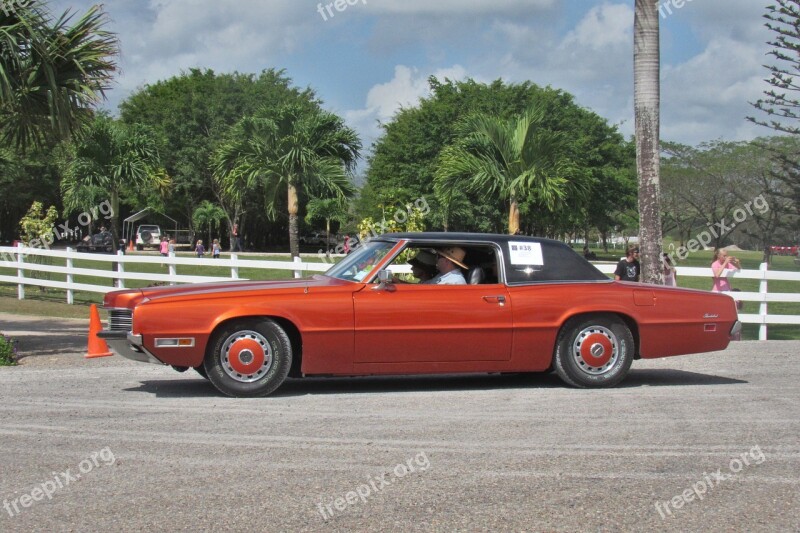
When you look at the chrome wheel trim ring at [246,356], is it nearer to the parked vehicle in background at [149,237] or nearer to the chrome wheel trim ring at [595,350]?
the chrome wheel trim ring at [595,350]

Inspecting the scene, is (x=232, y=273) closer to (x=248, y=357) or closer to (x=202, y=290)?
(x=202, y=290)

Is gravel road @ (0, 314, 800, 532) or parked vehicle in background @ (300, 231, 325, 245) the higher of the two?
parked vehicle in background @ (300, 231, 325, 245)

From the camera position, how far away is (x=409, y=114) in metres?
57.4

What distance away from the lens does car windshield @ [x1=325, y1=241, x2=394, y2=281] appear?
26.9 ft

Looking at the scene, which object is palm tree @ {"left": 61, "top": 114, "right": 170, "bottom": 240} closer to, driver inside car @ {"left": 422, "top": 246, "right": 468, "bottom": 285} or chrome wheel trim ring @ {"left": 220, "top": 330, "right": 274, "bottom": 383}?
driver inside car @ {"left": 422, "top": 246, "right": 468, "bottom": 285}

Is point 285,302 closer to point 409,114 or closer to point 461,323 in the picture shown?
point 461,323

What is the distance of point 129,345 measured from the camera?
25.3 ft

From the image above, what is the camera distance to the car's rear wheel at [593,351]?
830cm

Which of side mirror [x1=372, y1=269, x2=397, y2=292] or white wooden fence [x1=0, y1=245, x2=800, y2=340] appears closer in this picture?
side mirror [x1=372, y1=269, x2=397, y2=292]

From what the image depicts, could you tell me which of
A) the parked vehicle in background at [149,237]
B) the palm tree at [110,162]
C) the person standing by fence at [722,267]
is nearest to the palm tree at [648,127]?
the person standing by fence at [722,267]

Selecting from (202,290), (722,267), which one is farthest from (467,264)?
(722,267)

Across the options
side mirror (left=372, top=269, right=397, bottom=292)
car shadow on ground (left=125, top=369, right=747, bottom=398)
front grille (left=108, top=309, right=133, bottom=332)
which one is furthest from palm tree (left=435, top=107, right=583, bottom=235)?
front grille (left=108, top=309, right=133, bottom=332)

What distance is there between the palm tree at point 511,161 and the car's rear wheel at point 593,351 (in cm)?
890

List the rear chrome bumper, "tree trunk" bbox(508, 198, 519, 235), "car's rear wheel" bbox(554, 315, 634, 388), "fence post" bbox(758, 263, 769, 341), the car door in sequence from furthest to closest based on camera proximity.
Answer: "tree trunk" bbox(508, 198, 519, 235) < "fence post" bbox(758, 263, 769, 341) < "car's rear wheel" bbox(554, 315, 634, 388) < the car door < the rear chrome bumper
